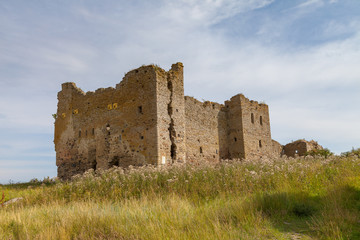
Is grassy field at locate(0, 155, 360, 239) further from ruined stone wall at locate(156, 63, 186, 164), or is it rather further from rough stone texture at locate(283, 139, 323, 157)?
rough stone texture at locate(283, 139, 323, 157)

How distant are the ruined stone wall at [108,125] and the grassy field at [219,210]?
546cm

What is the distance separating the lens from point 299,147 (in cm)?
2600

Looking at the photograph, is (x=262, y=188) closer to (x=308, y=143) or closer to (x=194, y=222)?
(x=194, y=222)

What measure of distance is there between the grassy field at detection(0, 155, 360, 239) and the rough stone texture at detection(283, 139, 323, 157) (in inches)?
646

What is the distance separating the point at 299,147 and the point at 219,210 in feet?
71.9

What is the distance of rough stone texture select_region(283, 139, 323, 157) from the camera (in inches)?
1011

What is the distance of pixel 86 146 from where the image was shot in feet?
59.8

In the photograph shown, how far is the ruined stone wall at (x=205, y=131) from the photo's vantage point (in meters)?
18.1

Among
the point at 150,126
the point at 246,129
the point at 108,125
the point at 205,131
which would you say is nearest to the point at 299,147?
the point at 246,129

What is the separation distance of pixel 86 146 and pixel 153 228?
1386 centimetres

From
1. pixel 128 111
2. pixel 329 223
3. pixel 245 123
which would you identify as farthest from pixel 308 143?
pixel 329 223

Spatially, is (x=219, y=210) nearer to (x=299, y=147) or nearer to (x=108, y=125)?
(x=108, y=125)

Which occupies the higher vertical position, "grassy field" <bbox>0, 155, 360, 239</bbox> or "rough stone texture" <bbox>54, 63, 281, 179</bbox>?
"rough stone texture" <bbox>54, 63, 281, 179</bbox>

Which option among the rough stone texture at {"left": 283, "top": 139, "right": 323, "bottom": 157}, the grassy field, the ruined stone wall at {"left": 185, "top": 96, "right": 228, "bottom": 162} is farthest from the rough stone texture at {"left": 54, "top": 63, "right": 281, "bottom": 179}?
the grassy field
